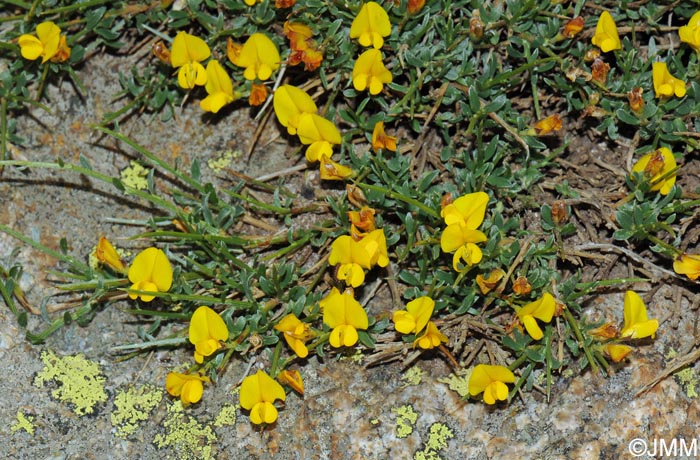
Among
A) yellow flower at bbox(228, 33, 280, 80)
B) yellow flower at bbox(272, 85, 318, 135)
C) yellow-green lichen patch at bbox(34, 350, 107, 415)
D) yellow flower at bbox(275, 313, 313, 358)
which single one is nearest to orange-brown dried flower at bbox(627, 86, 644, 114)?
yellow flower at bbox(272, 85, 318, 135)

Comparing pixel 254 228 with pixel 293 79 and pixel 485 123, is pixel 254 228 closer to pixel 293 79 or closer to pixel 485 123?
pixel 293 79

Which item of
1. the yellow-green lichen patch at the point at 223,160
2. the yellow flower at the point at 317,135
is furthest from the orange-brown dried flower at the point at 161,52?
the yellow flower at the point at 317,135

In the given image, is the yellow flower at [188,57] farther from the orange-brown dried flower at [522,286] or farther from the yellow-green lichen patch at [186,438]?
the orange-brown dried flower at [522,286]

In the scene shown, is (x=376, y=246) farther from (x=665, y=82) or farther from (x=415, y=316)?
(x=665, y=82)

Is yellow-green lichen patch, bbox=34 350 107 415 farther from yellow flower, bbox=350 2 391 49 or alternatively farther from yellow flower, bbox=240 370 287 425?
yellow flower, bbox=350 2 391 49

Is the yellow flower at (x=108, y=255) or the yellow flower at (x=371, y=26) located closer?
the yellow flower at (x=108, y=255)

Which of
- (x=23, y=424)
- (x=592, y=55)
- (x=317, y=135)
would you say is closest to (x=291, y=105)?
(x=317, y=135)

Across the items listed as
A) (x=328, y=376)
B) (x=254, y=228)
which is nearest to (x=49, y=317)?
(x=254, y=228)
